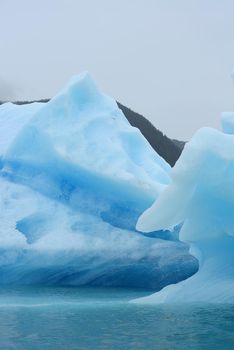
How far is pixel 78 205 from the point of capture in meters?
11.7

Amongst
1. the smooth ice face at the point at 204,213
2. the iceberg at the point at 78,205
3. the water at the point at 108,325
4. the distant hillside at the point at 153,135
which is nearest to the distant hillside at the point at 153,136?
the distant hillside at the point at 153,135

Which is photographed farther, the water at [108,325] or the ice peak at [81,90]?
the ice peak at [81,90]

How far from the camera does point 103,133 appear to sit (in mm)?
12234

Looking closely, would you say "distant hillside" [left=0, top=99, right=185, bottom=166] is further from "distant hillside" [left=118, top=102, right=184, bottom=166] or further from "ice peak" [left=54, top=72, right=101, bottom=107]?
"ice peak" [left=54, top=72, right=101, bottom=107]

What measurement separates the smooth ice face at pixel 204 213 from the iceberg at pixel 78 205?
88.4 inches

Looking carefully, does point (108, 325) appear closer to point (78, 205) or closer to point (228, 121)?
point (228, 121)

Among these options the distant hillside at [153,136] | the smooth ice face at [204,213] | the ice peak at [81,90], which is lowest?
the smooth ice face at [204,213]

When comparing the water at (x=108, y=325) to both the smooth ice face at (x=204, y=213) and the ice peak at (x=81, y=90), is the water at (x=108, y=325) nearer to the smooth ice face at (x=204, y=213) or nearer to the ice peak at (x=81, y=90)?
the smooth ice face at (x=204, y=213)

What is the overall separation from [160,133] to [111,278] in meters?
26.7

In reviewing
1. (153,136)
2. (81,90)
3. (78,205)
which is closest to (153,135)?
(153,136)

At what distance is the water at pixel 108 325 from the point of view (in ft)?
15.3

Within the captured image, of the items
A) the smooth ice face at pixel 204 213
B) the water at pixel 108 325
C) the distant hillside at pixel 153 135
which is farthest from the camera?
the distant hillside at pixel 153 135

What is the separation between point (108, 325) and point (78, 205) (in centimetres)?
611

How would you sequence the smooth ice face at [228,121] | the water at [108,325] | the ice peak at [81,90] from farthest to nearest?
the ice peak at [81,90]
the smooth ice face at [228,121]
the water at [108,325]
